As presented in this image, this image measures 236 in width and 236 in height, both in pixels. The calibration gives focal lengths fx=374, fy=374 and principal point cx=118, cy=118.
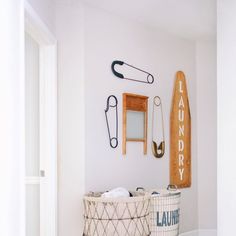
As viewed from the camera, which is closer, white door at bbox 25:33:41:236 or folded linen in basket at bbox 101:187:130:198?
folded linen in basket at bbox 101:187:130:198

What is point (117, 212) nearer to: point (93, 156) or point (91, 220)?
point (91, 220)

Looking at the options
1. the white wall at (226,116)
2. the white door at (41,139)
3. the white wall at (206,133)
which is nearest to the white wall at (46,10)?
the white door at (41,139)

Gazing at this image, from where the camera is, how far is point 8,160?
2.01m

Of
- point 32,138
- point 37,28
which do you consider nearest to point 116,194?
point 32,138

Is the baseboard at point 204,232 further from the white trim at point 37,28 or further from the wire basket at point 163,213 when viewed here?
the white trim at point 37,28

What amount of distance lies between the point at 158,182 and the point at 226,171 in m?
1.29

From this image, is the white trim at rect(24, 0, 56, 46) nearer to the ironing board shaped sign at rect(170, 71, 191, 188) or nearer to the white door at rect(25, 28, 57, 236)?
the white door at rect(25, 28, 57, 236)

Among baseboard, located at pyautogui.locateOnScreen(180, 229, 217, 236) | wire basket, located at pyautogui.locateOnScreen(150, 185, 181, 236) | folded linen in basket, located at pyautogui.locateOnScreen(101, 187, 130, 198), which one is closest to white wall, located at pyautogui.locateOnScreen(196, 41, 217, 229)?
baseboard, located at pyautogui.locateOnScreen(180, 229, 217, 236)

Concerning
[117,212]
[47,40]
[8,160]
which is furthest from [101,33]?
[8,160]

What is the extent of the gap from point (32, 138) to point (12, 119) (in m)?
1.27

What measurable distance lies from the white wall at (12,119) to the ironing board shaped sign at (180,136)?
7.77 feet

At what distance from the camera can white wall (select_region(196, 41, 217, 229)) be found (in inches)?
181

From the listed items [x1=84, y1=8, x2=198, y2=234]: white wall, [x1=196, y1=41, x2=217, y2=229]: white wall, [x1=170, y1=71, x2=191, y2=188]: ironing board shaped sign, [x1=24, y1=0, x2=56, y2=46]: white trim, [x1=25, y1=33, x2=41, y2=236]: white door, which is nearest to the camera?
[x1=24, y1=0, x2=56, y2=46]: white trim

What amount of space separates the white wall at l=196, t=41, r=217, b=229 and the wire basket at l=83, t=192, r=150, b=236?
6.05ft
